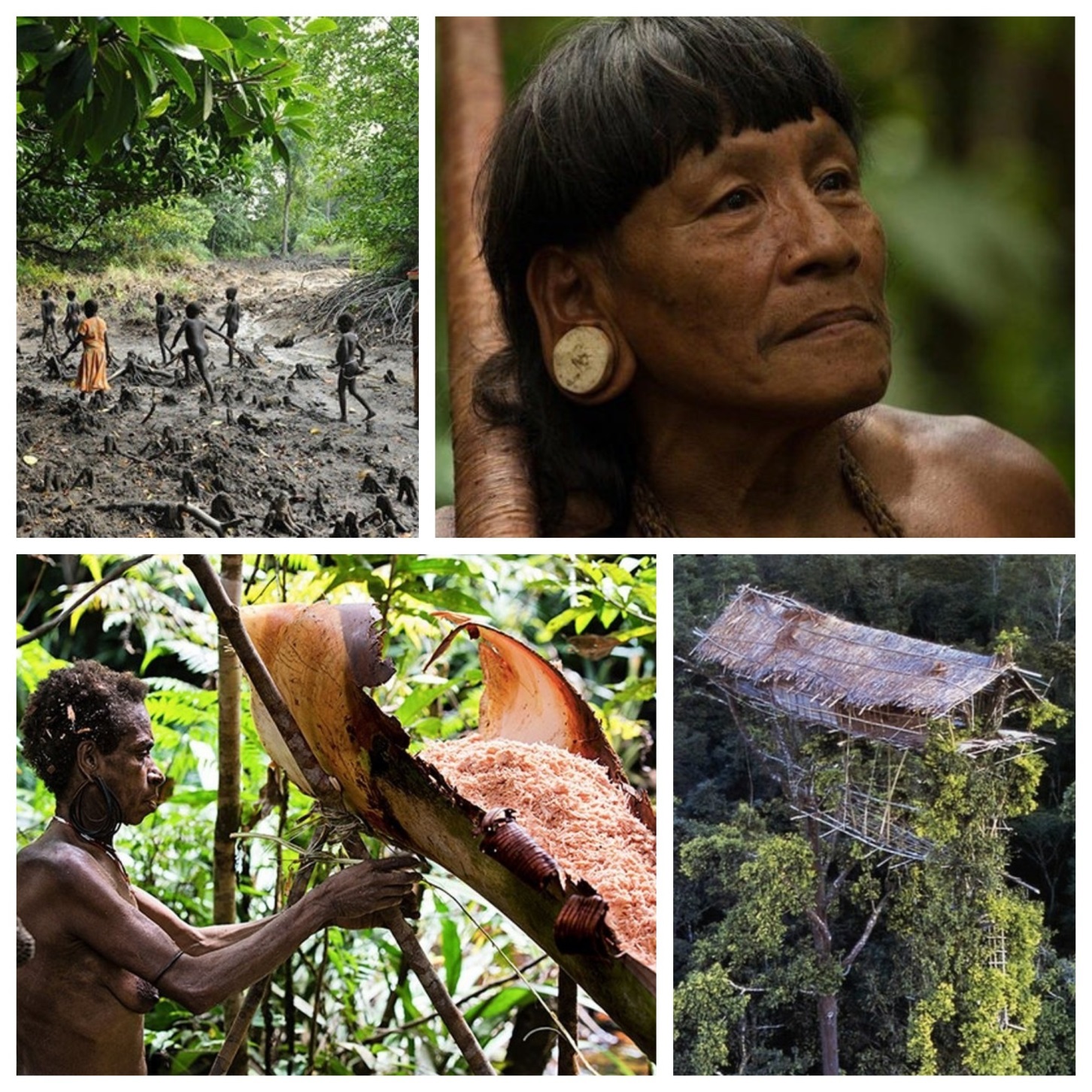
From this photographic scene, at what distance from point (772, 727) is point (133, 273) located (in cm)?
106

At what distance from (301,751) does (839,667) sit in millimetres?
713

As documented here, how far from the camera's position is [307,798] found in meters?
2.27

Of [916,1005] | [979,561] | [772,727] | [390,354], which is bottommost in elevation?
[916,1005]

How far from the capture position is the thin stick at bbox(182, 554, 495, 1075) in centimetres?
179

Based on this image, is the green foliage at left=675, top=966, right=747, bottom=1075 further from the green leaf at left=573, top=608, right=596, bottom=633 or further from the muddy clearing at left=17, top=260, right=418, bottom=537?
the muddy clearing at left=17, top=260, right=418, bottom=537

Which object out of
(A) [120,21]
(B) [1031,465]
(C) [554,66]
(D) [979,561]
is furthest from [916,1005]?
(A) [120,21]

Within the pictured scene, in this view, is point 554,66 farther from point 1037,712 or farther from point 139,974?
point 139,974

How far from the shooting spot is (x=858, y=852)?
201 cm

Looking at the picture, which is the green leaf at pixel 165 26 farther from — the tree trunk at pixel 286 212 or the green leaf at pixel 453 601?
the green leaf at pixel 453 601

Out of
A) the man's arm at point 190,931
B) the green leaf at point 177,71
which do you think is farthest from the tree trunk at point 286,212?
the man's arm at point 190,931

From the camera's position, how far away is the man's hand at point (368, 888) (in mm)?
1821

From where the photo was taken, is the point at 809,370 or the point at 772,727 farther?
the point at 772,727

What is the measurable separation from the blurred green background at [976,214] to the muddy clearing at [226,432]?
0.12 metres

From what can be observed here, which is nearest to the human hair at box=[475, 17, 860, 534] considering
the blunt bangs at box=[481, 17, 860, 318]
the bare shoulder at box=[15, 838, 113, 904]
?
the blunt bangs at box=[481, 17, 860, 318]
